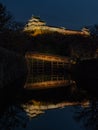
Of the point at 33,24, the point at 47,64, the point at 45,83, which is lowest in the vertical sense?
the point at 45,83

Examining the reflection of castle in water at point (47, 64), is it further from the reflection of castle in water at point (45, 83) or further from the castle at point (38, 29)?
the castle at point (38, 29)

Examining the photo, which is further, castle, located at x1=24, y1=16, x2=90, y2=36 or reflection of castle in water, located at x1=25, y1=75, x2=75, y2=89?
castle, located at x1=24, y1=16, x2=90, y2=36

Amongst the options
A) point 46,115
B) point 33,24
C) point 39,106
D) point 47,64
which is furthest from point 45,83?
point 33,24

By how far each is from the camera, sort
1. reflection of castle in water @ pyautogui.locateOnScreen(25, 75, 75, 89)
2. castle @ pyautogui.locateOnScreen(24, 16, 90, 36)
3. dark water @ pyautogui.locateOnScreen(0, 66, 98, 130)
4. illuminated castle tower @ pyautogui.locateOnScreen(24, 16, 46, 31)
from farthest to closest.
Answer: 1. illuminated castle tower @ pyautogui.locateOnScreen(24, 16, 46, 31)
2. castle @ pyautogui.locateOnScreen(24, 16, 90, 36)
3. reflection of castle in water @ pyautogui.locateOnScreen(25, 75, 75, 89)
4. dark water @ pyautogui.locateOnScreen(0, 66, 98, 130)

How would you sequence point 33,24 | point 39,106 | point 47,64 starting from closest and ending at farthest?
point 39,106
point 47,64
point 33,24

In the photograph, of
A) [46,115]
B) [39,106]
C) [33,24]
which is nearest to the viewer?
[46,115]

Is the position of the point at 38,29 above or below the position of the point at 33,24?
below

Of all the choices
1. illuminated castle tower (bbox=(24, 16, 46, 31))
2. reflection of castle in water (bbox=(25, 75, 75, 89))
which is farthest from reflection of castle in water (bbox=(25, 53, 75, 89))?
illuminated castle tower (bbox=(24, 16, 46, 31))

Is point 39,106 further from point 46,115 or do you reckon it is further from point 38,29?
point 38,29

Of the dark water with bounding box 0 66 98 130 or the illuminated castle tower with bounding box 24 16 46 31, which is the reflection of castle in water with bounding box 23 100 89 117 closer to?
the dark water with bounding box 0 66 98 130

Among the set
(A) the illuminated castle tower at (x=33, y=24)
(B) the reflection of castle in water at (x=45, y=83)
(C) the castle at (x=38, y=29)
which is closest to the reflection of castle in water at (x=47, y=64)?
(B) the reflection of castle in water at (x=45, y=83)

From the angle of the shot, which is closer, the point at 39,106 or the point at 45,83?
the point at 39,106

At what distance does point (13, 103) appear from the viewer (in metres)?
28.1

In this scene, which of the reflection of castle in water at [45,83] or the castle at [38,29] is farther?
the castle at [38,29]
